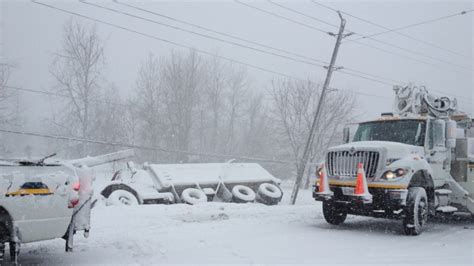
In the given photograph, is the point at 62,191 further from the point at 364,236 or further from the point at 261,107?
the point at 261,107

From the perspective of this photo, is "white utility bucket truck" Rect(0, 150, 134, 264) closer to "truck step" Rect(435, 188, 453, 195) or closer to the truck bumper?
the truck bumper

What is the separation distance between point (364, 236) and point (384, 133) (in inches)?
113

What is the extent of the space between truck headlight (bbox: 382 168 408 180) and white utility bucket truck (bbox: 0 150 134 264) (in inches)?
242

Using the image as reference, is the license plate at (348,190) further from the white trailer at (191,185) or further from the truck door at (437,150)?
the white trailer at (191,185)

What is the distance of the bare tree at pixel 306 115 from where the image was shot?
3650cm

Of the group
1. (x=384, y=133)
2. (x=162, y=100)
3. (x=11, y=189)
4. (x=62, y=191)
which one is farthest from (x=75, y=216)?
(x=162, y=100)

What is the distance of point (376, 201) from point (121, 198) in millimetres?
8431

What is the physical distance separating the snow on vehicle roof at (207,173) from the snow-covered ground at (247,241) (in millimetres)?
4403

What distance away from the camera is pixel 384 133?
11.1 meters

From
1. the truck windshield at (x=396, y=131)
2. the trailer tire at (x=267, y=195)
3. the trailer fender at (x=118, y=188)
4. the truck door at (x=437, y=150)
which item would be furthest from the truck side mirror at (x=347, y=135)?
the trailer fender at (x=118, y=188)

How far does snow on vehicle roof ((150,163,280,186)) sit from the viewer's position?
666 inches

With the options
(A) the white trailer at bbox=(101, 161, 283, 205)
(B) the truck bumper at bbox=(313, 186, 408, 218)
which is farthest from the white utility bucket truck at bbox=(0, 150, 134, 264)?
(A) the white trailer at bbox=(101, 161, 283, 205)

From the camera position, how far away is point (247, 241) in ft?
27.7

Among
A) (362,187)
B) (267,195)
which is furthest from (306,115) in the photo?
(362,187)
